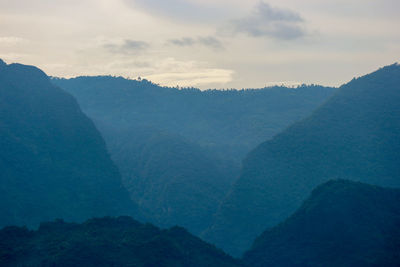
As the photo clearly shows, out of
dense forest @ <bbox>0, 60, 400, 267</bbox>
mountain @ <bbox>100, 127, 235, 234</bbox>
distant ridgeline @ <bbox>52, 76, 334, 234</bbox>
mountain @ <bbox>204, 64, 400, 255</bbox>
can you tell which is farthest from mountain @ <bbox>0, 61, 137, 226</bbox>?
mountain @ <bbox>204, 64, 400, 255</bbox>

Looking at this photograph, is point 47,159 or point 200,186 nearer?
point 47,159

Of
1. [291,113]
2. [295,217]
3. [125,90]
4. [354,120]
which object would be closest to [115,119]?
[125,90]

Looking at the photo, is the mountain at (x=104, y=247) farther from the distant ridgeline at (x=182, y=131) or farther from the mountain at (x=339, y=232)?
the distant ridgeline at (x=182, y=131)

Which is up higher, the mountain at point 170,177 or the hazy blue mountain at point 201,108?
the hazy blue mountain at point 201,108

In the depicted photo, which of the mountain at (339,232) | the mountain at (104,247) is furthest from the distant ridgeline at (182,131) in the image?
the mountain at (104,247)

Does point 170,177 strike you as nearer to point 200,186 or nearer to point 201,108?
point 200,186

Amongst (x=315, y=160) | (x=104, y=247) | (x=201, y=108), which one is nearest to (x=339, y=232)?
(x=104, y=247)
